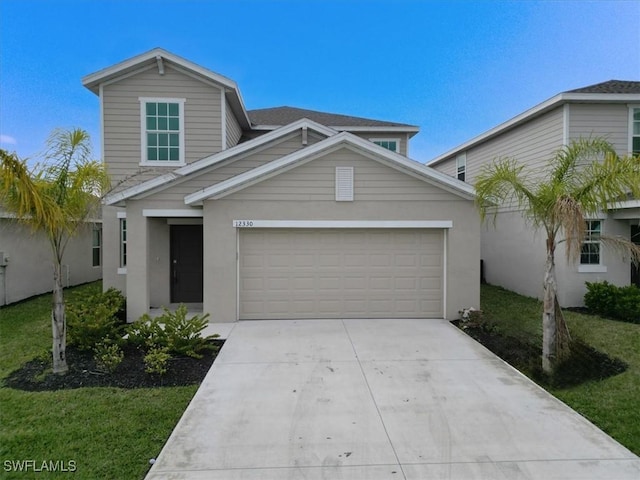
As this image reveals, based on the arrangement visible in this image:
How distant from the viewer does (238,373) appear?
6.25 metres

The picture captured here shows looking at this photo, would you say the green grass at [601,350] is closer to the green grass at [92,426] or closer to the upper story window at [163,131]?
the green grass at [92,426]

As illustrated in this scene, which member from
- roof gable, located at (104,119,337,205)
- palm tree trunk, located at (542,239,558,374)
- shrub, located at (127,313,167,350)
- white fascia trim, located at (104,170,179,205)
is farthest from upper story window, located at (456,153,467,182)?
shrub, located at (127,313,167,350)

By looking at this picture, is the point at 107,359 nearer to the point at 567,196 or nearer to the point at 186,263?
the point at 186,263

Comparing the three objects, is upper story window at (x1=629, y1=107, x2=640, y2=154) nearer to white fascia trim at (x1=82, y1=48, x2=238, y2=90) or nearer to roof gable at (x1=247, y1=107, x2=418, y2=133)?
roof gable at (x1=247, y1=107, x2=418, y2=133)

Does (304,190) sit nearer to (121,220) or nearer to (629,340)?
(121,220)

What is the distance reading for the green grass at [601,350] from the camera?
4.79 m

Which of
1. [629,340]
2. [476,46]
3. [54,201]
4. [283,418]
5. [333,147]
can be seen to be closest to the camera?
[283,418]

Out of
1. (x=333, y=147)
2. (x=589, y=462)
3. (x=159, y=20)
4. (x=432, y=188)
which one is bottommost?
(x=589, y=462)

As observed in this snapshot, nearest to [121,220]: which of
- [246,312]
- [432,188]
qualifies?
[246,312]

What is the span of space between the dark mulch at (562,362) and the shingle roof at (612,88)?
25.4ft

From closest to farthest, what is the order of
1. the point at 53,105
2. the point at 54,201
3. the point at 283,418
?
the point at 283,418 < the point at 54,201 < the point at 53,105

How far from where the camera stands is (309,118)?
1599cm

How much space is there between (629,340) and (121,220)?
41.6 ft

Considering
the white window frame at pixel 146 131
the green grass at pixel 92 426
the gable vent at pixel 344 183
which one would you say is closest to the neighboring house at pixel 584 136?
the gable vent at pixel 344 183
